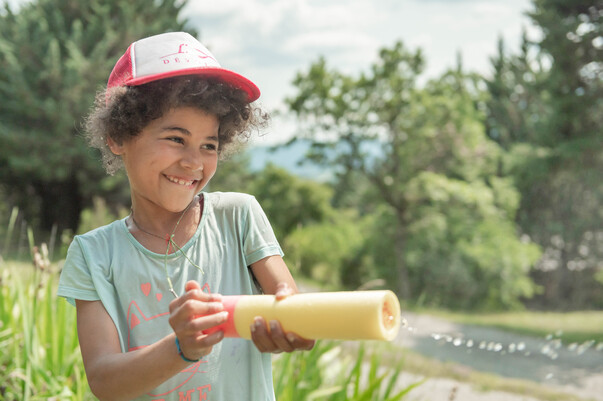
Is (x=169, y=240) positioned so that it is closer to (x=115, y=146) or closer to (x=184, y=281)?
(x=184, y=281)

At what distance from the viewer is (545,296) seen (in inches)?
837

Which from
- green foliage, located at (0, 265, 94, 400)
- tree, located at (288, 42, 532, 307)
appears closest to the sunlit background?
tree, located at (288, 42, 532, 307)

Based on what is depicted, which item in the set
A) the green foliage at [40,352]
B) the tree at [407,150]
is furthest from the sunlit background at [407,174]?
the green foliage at [40,352]

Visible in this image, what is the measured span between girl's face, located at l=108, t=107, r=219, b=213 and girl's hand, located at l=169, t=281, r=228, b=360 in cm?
37

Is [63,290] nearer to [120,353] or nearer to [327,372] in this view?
[120,353]

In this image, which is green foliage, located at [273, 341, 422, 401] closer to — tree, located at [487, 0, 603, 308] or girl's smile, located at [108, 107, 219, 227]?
girl's smile, located at [108, 107, 219, 227]

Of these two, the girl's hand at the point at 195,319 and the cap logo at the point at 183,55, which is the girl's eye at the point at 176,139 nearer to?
the cap logo at the point at 183,55

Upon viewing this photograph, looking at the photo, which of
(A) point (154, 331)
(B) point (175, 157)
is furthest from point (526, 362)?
(B) point (175, 157)

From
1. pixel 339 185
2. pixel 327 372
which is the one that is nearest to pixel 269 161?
pixel 339 185

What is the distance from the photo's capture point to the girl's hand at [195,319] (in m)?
1.07

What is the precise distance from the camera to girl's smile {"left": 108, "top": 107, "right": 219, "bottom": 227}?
1.38 meters

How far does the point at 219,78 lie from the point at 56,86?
609 inches

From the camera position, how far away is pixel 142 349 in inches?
47.9

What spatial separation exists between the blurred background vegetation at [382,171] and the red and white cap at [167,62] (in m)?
12.4
